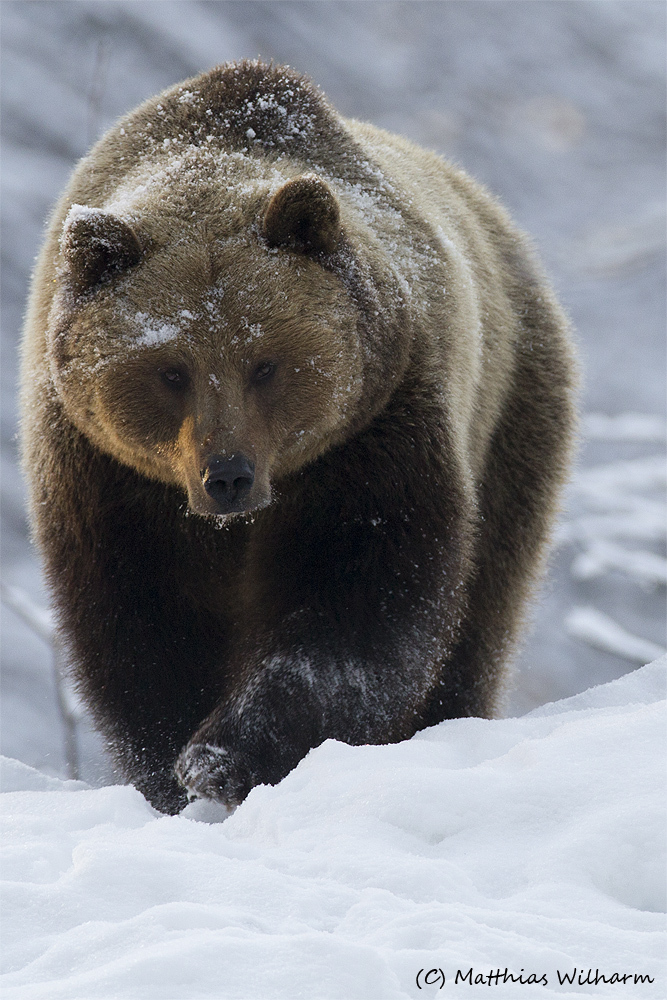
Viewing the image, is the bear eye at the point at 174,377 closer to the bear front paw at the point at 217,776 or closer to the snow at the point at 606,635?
the bear front paw at the point at 217,776

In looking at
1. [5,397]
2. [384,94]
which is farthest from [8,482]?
[384,94]

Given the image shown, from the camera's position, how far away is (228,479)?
418 cm

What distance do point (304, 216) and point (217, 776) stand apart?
2.12 m

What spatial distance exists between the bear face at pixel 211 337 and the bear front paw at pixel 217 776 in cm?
95

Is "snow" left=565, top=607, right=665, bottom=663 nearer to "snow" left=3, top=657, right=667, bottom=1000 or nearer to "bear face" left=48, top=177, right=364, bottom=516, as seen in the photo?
"bear face" left=48, top=177, right=364, bottom=516

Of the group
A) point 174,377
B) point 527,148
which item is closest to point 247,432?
point 174,377

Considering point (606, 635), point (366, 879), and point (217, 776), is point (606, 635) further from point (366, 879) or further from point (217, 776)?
point (366, 879)

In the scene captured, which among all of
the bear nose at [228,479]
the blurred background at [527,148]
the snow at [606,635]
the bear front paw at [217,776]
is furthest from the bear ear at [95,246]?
the snow at [606,635]

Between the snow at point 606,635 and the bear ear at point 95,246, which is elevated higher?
the bear ear at point 95,246

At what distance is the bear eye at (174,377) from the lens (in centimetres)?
442

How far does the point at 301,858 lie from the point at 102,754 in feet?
9.88

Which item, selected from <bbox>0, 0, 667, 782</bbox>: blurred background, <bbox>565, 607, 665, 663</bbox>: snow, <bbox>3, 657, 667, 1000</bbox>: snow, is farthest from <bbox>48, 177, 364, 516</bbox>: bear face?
<bbox>565, 607, 665, 663</bbox>: snow

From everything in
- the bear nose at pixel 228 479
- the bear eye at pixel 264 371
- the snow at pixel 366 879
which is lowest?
the snow at pixel 366 879

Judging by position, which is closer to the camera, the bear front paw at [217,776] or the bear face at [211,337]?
the bear face at [211,337]
